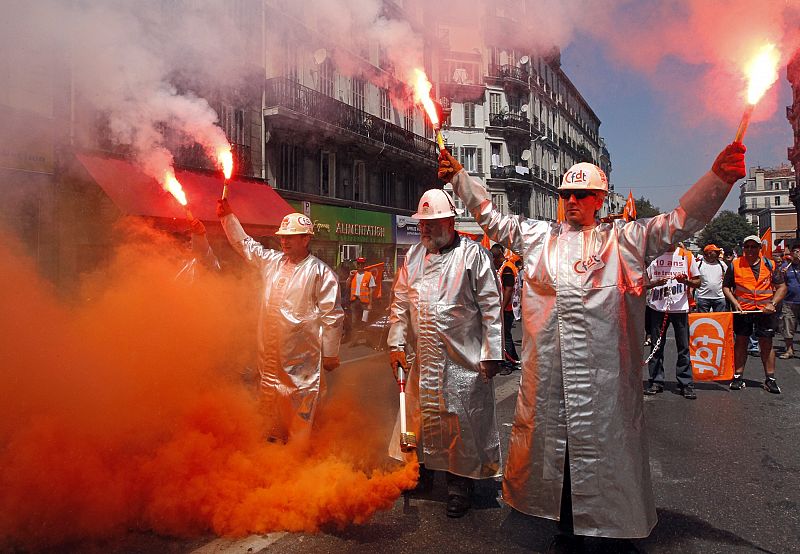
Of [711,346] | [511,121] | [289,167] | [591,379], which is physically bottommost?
[711,346]

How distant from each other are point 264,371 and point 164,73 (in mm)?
3655

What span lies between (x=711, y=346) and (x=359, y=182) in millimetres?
15575

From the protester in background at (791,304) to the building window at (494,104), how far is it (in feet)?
86.3

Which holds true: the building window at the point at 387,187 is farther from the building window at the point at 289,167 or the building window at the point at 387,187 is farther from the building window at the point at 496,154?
the building window at the point at 496,154

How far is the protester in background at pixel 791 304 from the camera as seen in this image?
9359mm

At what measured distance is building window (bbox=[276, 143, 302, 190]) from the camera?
16812mm

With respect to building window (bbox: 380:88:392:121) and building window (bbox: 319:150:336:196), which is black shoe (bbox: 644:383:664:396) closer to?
building window (bbox: 380:88:392:121)

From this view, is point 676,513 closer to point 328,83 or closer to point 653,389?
point 653,389

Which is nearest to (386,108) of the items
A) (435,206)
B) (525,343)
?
(435,206)

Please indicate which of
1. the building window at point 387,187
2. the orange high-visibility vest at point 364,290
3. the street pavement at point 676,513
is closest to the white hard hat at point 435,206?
the street pavement at point 676,513

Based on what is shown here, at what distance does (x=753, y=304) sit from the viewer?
270 inches

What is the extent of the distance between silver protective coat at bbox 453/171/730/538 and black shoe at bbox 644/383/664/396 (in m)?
4.03

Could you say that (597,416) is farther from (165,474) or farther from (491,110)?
(491,110)

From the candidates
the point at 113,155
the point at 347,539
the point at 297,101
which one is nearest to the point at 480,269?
the point at 347,539
